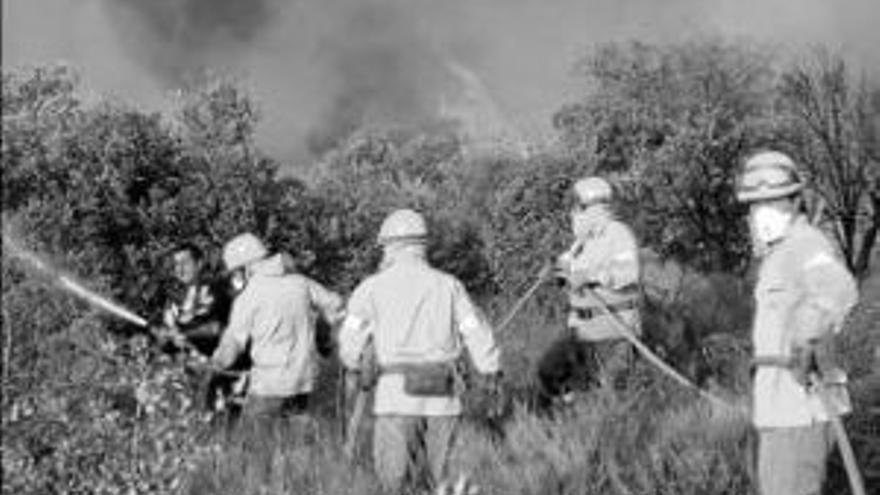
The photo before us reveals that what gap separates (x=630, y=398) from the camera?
418 inches

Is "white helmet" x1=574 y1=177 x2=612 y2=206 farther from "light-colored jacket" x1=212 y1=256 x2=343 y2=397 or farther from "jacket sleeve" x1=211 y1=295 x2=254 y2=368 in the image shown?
"jacket sleeve" x1=211 y1=295 x2=254 y2=368

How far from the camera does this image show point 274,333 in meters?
10.2

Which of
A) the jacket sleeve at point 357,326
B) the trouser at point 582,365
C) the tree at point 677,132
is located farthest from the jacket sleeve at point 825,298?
the tree at point 677,132

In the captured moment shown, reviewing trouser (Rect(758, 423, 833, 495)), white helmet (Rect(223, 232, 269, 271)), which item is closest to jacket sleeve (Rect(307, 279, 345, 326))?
white helmet (Rect(223, 232, 269, 271))

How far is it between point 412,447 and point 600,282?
2.82m

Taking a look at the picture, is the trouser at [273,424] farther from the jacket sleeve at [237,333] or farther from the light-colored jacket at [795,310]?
the light-colored jacket at [795,310]

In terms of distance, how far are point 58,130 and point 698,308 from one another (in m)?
6.05

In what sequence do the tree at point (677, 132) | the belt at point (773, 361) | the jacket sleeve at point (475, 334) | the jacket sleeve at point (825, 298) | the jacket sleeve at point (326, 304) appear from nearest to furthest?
the jacket sleeve at point (825, 298)
the belt at point (773, 361)
the jacket sleeve at point (475, 334)
the jacket sleeve at point (326, 304)
the tree at point (677, 132)

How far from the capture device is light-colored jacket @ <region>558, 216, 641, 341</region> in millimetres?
11188

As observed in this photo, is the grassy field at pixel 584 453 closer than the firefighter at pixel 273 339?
Yes

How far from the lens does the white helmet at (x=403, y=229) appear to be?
8.74 metres

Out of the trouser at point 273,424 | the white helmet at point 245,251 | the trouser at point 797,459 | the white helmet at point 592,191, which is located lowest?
the trouser at point 797,459

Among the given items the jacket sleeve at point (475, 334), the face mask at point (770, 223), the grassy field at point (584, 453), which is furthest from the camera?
the grassy field at point (584, 453)

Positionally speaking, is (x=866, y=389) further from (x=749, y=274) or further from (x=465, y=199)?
(x=465, y=199)
